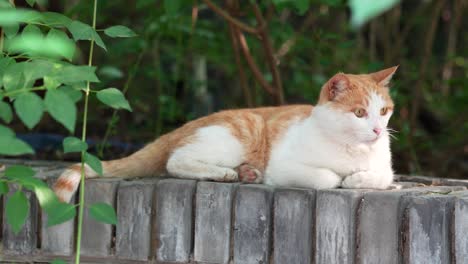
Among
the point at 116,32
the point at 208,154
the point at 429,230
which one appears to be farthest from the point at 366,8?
the point at 208,154

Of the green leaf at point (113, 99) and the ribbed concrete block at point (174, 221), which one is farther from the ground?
the green leaf at point (113, 99)

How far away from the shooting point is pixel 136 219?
2.38 m

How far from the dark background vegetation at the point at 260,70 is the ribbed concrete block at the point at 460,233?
49.9 inches

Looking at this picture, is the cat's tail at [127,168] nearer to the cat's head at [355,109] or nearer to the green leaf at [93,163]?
the green leaf at [93,163]

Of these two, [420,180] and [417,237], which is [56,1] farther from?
[417,237]

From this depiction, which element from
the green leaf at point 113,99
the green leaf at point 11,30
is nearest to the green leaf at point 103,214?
the green leaf at point 113,99

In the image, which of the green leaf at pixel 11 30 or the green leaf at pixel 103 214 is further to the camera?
the green leaf at pixel 11 30

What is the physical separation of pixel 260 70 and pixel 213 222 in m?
2.70

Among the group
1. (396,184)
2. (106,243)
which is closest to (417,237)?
(396,184)

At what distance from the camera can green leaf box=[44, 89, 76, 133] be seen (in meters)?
1.43

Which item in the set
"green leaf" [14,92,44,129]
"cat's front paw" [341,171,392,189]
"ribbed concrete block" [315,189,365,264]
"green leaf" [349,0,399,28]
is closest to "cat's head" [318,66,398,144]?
"cat's front paw" [341,171,392,189]

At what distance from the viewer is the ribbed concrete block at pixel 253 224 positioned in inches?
88.9

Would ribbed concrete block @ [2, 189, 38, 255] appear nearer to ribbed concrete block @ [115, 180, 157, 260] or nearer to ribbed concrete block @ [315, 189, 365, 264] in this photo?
ribbed concrete block @ [115, 180, 157, 260]

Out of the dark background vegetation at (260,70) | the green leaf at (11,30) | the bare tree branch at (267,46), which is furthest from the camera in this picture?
the dark background vegetation at (260,70)
